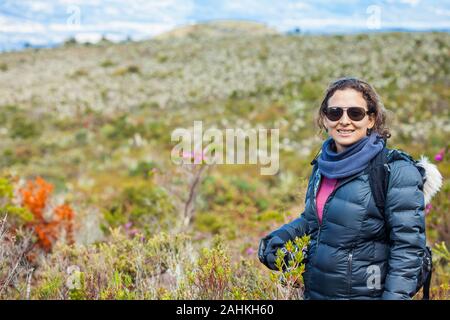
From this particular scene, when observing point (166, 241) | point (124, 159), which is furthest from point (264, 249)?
point (124, 159)

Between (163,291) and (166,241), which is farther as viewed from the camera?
(166,241)

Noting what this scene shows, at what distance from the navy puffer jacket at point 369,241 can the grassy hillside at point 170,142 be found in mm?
327

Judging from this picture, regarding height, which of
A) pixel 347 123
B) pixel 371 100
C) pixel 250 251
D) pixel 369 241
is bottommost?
pixel 250 251

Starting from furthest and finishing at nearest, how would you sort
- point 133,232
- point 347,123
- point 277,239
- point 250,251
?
point 133,232 < point 250,251 < point 277,239 < point 347,123

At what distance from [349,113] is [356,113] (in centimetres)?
4

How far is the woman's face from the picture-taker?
2.44 meters

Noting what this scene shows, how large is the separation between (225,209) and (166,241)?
13.5ft

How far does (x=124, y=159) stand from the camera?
42.8 feet

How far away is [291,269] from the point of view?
7.67 feet

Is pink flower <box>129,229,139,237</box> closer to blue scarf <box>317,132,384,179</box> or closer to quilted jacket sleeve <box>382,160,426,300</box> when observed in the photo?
blue scarf <box>317,132,384,179</box>

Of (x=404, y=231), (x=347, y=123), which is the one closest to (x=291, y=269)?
(x=404, y=231)

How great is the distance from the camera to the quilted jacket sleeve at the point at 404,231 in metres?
2.13

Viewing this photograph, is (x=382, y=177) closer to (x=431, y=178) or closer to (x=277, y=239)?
(x=431, y=178)
